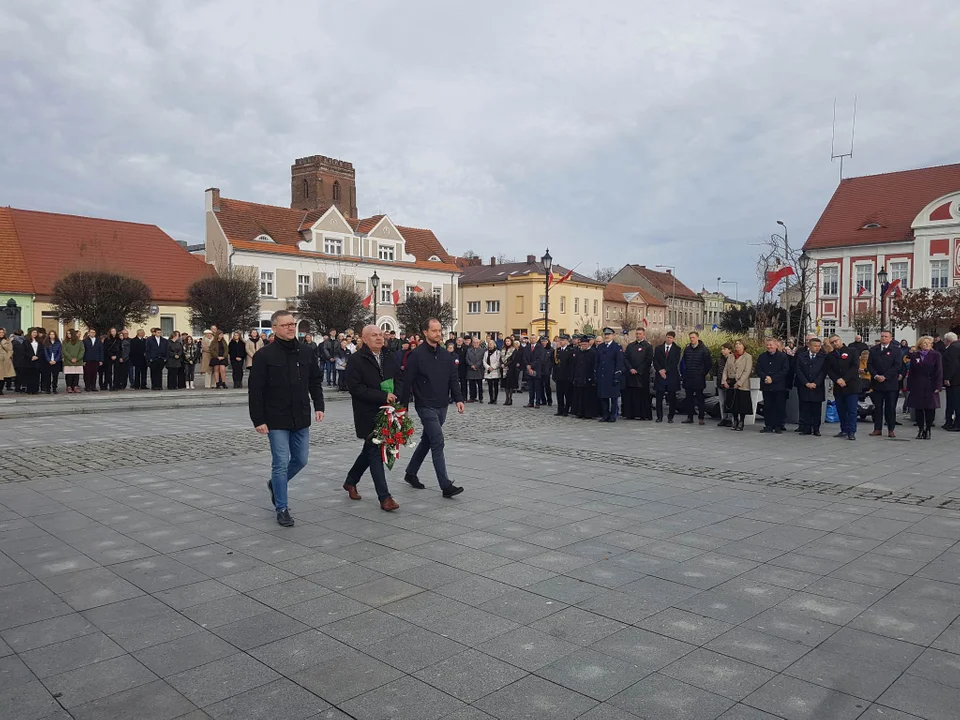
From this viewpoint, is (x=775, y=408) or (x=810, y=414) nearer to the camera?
(x=810, y=414)

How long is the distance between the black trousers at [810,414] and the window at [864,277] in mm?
52539

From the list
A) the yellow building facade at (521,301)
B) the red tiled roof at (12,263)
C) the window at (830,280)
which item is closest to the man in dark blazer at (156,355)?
the red tiled roof at (12,263)

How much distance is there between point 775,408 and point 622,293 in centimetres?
8181

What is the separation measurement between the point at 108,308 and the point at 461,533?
2485 centimetres

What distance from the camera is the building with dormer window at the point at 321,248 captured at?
5778cm

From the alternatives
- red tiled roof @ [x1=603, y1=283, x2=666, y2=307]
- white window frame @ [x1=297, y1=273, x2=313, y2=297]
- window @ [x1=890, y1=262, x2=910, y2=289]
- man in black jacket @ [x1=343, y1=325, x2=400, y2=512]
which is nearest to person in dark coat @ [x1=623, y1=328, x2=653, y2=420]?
man in black jacket @ [x1=343, y1=325, x2=400, y2=512]

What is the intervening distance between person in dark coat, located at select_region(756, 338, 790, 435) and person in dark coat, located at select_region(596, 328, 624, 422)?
2.83 metres

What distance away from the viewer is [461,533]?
688cm

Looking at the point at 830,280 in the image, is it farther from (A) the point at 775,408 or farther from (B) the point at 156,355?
(B) the point at 156,355

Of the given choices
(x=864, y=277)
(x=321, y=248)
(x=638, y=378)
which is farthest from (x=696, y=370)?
(x=864, y=277)

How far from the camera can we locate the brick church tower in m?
76.3

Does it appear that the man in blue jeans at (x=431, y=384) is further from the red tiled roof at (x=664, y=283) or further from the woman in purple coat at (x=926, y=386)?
the red tiled roof at (x=664, y=283)

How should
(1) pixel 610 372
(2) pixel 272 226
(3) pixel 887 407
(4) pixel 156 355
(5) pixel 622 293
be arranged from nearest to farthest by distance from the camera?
(3) pixel 887 407, (1) pixel 610 372, (4) pixel 156 355, (2) pixel 272 226, (5) pixel 622 293

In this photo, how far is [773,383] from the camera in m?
14.6
